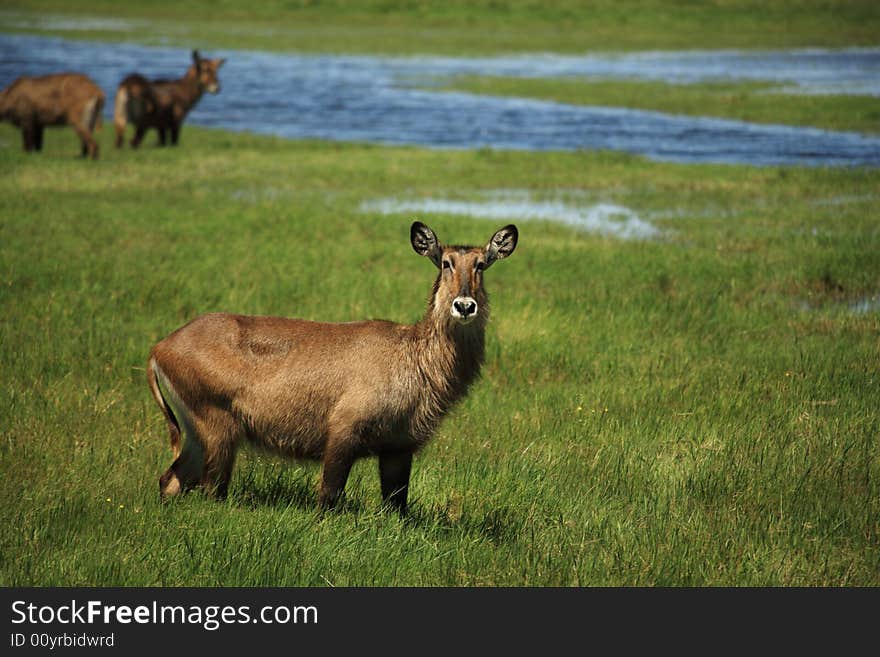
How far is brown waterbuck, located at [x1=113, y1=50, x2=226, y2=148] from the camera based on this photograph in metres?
26.6

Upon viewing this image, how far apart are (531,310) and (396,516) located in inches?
230

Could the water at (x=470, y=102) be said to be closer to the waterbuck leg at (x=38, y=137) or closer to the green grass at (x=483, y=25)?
the green grass at (x=483, y=25)

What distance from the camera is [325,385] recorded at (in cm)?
652

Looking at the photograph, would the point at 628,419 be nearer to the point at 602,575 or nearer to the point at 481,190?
the point at 602,575

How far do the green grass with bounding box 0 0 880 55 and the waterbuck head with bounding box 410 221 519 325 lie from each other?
52.0 m

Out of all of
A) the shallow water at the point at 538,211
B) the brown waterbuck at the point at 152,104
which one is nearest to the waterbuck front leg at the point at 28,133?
the brown waterbuck at the point at 152,104

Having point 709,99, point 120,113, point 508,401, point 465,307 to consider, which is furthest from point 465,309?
point 709,99

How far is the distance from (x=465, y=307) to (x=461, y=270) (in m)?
0.29

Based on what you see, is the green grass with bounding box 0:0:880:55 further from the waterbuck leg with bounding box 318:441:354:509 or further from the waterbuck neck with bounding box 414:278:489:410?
the waterbuck leg with bounding box 318:441:354:509

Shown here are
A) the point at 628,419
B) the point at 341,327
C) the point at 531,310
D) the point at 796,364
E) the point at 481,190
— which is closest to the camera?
the point at 341,327

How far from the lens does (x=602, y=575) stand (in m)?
6.08

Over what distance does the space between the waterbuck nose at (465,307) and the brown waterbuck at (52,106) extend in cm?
1973

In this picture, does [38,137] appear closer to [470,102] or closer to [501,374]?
[470,102]

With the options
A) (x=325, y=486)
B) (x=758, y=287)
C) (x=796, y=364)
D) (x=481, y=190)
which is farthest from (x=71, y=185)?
(x=325, y=486)
